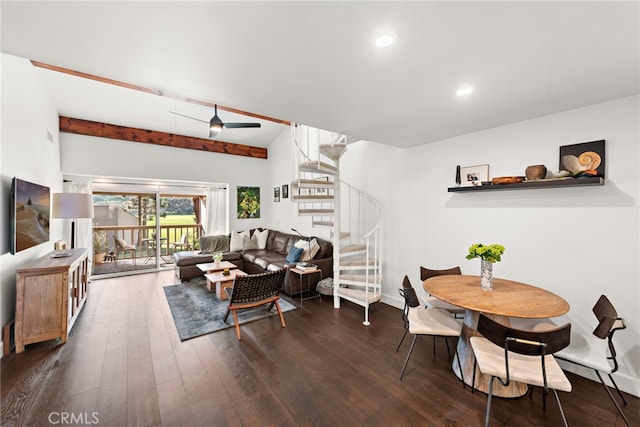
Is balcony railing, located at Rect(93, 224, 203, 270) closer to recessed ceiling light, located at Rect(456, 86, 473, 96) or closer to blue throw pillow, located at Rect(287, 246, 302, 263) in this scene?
blue throw pillow, located at Rect(287, 246, 302, 263)

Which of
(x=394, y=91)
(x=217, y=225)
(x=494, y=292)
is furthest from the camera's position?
(x=217, y=225)

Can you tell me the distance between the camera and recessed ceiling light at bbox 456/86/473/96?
2.07 metres

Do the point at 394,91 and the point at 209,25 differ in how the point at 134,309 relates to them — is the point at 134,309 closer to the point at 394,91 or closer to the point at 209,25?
the point at 209,25

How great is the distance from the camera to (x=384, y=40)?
4.84 feet

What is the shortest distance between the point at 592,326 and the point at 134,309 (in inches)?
219

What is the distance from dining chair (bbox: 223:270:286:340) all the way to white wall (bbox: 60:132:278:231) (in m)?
4.11

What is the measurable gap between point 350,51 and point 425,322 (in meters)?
2.35

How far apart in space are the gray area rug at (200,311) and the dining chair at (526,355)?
273 centimetres

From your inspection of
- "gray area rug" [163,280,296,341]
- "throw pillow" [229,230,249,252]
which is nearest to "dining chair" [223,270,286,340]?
"gray area rug" [163,280,296,341]

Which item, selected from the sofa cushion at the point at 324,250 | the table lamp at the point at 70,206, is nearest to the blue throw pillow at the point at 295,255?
the sofa cushion at the point at 324,250

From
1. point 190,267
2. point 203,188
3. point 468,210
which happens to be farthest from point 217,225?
point 468,210

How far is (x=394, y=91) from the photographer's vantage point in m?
2.12

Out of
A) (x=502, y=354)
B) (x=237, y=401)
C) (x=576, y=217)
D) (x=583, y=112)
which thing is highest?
(x=583, y=112)

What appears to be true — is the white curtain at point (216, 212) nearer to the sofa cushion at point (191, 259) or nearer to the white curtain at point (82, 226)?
the sofa cushion at point (191, 259)
